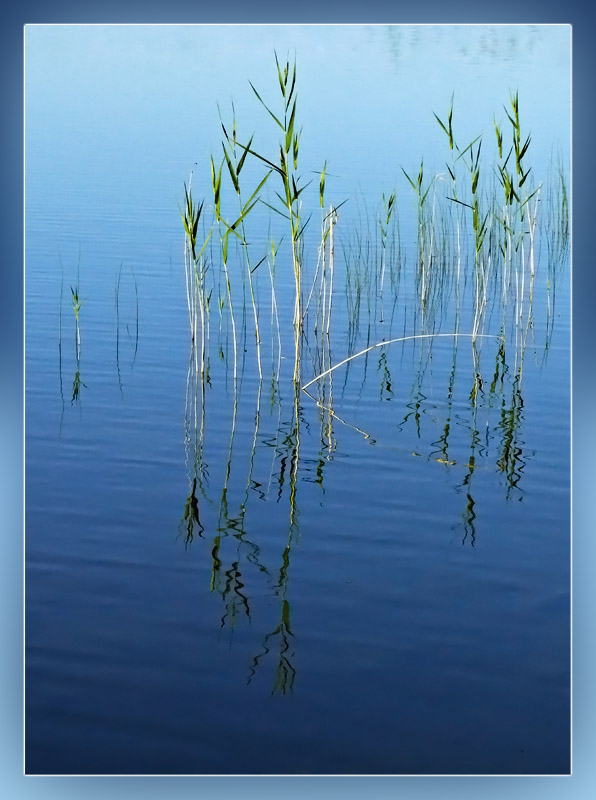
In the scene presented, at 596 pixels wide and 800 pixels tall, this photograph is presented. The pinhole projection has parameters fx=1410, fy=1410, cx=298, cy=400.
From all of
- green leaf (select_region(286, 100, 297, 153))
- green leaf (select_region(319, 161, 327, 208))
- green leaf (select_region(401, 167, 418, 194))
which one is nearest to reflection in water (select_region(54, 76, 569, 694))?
green leaf (select_region(401, 167, 418, 194))

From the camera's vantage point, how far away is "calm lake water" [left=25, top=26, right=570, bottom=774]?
3084mm

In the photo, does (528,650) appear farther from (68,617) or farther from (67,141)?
(67,141)

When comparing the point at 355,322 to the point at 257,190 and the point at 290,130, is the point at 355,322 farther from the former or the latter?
the point at 290,130

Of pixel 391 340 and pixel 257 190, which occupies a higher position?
pixel 257 190

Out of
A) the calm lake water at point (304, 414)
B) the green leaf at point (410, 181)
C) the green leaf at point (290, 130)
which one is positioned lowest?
the calm lake water at point (304, 414)

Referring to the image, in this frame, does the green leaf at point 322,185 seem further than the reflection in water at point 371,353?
Yes

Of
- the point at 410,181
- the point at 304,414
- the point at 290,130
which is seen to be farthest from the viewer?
the point at 410,181

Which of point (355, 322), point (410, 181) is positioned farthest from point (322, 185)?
point (355, 322)

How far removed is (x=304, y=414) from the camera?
13.4ft

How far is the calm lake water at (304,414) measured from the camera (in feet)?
10.1
